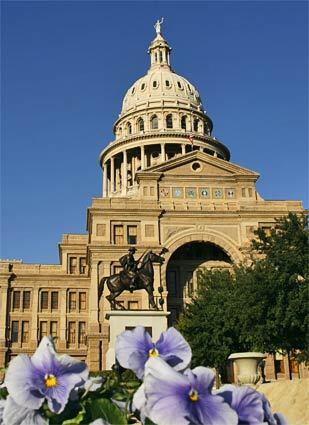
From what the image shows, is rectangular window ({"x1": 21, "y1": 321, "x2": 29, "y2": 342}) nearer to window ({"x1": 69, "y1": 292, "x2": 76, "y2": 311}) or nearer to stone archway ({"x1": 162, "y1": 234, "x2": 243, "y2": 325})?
window ({"x1": 69, "y1": 292, "x2": 76, "y2": 311})

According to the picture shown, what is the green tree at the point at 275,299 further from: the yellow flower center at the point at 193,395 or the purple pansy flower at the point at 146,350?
the yellow flower center at the point at 193,395

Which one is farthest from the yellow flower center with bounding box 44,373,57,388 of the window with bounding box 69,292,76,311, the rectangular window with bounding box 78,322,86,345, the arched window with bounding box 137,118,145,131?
the arched window with bounding box 137,118,145,131

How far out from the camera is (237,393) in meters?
2.50

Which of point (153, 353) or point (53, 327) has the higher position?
point (53, 327)

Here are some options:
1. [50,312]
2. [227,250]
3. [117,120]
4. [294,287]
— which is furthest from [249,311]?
[117,120]

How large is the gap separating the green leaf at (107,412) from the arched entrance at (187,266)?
2171 inches

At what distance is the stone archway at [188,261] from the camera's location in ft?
191

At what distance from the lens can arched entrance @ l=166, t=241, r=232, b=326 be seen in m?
58.5

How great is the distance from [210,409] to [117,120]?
310 feet

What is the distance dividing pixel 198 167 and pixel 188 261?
9.32 m

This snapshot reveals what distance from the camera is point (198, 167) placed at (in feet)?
205

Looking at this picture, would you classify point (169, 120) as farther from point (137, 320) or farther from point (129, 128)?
point (137, 320)

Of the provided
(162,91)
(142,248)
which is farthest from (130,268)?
(162,91)

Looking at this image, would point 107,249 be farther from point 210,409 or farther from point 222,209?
point 210,409
